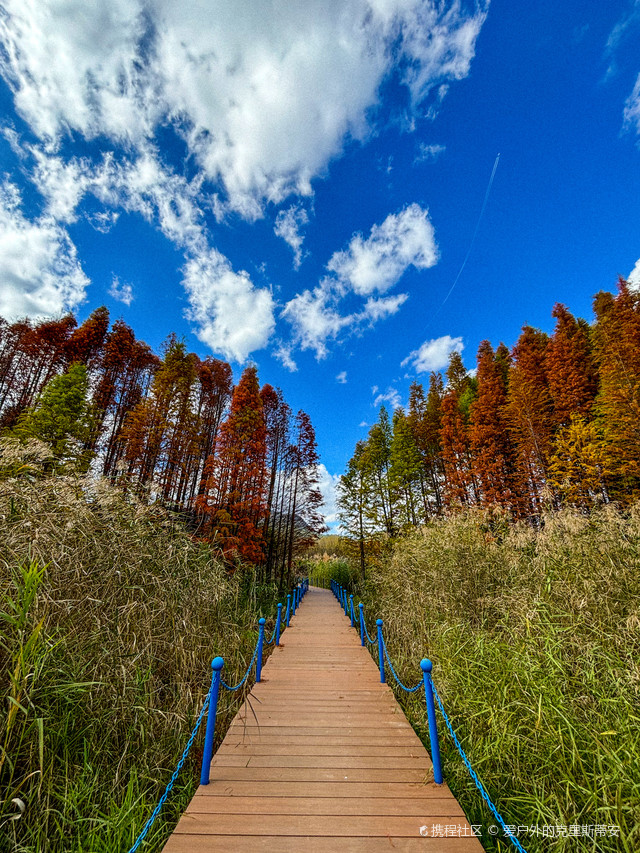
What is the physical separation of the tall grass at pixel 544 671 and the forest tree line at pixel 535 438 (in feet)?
41.3

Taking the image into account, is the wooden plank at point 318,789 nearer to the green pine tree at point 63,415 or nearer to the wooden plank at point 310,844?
the wooden plank at point 310,844

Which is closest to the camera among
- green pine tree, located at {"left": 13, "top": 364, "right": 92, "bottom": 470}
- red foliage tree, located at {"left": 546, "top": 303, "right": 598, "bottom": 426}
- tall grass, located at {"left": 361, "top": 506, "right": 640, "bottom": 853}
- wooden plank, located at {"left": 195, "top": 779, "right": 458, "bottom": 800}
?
tall grass, located at {"left": 361, "top": 506, "right": 640, "bottom": 853}

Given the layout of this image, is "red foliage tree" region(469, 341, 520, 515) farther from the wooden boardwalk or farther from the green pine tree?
the green pine tree

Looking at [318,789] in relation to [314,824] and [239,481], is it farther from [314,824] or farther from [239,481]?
[239,481]

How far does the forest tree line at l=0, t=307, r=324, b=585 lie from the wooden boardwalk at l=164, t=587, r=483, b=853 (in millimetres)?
4261

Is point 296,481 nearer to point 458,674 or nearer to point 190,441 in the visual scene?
point 190,441

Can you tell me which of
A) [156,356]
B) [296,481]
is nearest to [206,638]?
[296,481]

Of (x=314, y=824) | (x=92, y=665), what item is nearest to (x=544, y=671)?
(x=314, y=824)

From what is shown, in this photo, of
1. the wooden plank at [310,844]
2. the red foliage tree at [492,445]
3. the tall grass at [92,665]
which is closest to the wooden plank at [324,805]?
the wooden plank at [310,844]

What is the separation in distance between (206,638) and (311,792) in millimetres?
2979

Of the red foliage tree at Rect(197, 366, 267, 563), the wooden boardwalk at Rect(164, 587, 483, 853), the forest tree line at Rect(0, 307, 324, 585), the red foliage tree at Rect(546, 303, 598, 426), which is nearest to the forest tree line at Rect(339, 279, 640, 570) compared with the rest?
the red foliage tree at Rect(546, 303, 598, 426)

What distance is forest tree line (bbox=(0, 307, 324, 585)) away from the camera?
14.4 metres

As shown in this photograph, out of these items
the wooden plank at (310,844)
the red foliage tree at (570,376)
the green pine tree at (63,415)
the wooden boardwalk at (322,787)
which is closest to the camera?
the wooden plank at (310,844)

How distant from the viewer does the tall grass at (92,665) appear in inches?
98.3
